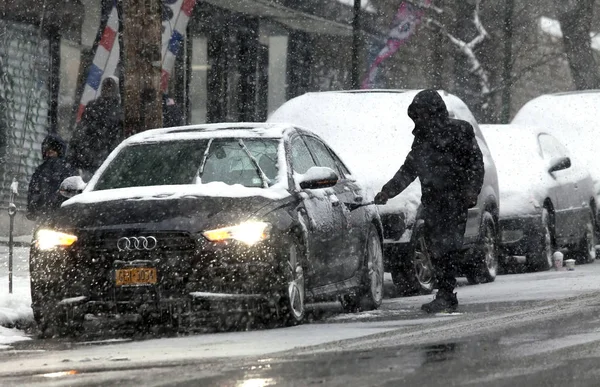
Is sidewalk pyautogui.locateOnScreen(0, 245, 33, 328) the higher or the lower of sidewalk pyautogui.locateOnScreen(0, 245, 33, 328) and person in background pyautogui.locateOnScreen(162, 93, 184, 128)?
the lower

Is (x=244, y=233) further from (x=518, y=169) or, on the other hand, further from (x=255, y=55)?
(x=255, y=55)

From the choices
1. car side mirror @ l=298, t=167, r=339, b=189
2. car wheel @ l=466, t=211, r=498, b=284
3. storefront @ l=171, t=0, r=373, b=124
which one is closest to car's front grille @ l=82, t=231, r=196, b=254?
car side mirror @ l=298, t=167, r=339, b=189

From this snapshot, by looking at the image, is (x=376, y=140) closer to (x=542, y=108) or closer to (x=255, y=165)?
(x=255, y=165)

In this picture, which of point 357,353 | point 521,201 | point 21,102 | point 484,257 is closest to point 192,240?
point 357,353

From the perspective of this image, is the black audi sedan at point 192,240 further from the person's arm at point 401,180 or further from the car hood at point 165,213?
the person's arm at point 401,180

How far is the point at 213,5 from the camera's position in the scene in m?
30.2

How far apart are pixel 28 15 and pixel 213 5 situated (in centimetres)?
745

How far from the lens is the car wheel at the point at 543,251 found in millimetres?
18453

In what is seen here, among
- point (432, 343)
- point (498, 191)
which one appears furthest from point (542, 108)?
point (432, 343)

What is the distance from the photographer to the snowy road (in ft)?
25.7

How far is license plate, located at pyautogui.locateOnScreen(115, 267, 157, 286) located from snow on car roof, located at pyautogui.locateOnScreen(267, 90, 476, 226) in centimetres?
424

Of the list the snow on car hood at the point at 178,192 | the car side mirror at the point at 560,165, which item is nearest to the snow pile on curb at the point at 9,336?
the snow on car hood at the point at 178,192

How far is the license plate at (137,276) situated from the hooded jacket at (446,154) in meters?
2.94

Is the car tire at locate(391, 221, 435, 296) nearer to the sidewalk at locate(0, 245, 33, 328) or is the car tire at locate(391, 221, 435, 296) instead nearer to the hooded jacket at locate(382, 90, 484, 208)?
the hooded jacket at locate(382, 90, 484, 208)
